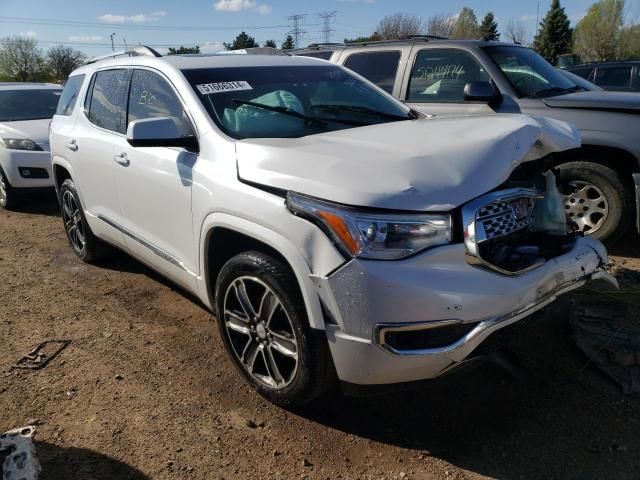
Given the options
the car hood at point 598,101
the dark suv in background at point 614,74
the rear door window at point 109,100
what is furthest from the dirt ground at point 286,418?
the dark suv in background at point 614,74

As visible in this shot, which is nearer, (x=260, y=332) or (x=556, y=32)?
(x=260, y=332)

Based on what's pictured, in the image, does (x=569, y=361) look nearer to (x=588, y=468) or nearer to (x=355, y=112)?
(x=588, y=468)

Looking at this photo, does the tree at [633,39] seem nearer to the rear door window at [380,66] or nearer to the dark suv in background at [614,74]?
the dark suv in background at [614,74]

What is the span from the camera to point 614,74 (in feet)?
37.1

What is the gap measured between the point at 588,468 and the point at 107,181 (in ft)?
11.7

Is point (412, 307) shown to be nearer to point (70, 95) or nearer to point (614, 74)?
point (70, 95)

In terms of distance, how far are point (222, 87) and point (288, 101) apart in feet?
1.38

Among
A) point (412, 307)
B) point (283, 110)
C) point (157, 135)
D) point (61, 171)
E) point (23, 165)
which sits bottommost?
point (23, 165)

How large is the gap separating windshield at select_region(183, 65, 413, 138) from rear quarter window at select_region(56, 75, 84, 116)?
2112 mm

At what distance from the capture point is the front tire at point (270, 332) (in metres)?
2.47

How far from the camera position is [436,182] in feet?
7.45

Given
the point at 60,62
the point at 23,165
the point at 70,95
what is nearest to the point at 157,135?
the point at 70,95

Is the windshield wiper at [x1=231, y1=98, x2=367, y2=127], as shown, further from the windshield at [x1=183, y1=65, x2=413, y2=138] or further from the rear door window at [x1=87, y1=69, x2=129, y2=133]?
the rear door window at [x1=87, y1=69, x2=129, y2=133]

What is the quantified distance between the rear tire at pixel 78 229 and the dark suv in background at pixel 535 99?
3.42 m
